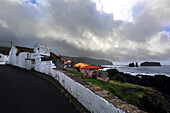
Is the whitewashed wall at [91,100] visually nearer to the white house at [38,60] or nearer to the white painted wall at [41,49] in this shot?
the white house at [38,60]

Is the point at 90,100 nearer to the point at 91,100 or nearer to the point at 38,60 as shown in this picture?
the point at 91,100

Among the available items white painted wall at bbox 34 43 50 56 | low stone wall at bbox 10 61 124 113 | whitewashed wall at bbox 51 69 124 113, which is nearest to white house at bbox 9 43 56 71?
white painted wall at bbox 34 43 50 56

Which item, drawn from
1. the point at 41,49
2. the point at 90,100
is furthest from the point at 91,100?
the point at 41,49

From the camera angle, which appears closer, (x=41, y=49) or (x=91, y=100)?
(x=91, y=100)

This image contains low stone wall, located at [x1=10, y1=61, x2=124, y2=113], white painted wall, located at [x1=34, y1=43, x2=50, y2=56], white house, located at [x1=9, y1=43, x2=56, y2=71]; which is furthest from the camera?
white painted wall, located at [x1=34, y1=43, x2=50, y2=56]

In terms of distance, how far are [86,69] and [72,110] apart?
1111 centimetres

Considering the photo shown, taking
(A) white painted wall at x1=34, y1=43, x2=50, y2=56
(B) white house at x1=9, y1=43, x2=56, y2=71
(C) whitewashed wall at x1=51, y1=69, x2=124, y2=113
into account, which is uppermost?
(A) white painted wall at x1=34, y1=43, x2=50, y2=56

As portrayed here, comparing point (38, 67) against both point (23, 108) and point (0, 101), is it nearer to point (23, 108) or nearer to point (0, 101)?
point (0, 101)

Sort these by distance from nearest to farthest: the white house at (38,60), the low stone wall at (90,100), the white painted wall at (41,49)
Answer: the low stone wall at (90,100) → the white house at (38,60) → the white painted wall at (41,49)

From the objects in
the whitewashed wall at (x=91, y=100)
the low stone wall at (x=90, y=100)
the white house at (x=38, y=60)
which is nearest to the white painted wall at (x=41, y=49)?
the white house at (x=38, y=60)

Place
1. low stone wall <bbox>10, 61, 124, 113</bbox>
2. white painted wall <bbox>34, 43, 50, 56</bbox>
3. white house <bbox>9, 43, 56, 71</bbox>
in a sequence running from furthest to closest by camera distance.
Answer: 1. white painted wall <bbox>34, 43, 50, 56</bbox>
2. white house <bbox>9, 43, 56, 71</bbox>
3. low stone wall <bbox>10, 61, 124, 113</bbox>

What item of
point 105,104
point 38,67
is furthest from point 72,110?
point 38,67

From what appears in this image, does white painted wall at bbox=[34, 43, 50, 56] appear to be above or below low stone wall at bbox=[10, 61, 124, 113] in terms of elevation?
above

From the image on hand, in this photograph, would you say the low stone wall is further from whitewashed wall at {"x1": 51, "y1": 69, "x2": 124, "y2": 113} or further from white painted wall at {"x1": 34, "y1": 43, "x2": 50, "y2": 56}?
white painted wall at {"x1": 34, "y1": 43, "x2": 50, "y2": 56}
